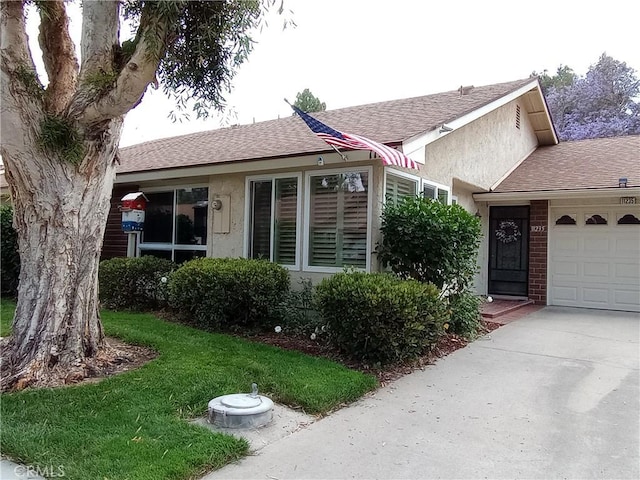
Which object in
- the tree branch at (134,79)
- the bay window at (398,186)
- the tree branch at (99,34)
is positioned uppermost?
the tree branch at (99,34)

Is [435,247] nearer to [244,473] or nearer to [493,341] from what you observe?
[493,341]

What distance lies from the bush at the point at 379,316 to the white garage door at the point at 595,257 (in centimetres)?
630

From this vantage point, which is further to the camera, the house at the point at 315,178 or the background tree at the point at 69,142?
the house at the point at 315,178

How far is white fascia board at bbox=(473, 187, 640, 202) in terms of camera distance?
9656mm

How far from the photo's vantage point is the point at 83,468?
A: 3.21 m

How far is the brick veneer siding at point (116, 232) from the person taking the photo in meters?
11.8

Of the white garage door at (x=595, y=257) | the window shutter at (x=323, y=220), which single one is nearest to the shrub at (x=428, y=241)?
the window shutter at (x=323, y=220)

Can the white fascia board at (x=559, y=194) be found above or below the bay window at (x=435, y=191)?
above

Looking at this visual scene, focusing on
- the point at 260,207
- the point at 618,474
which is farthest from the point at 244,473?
the point at 260,207

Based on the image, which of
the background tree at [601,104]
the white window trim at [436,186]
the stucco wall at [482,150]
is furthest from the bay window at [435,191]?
the background tree at [601,104]

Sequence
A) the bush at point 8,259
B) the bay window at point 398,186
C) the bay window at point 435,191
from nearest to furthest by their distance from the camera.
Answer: the bay window at point 398,186 < the bay window at point 435,191 < the bush at point 8,259

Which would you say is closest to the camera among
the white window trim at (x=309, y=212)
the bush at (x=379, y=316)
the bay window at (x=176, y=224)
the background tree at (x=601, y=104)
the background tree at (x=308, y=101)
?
the bush at (x=379, y=316)

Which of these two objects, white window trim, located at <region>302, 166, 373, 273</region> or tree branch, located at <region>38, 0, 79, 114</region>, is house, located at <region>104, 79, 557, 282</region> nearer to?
white window trim, located at <region>302, 166, 373, 273</region>

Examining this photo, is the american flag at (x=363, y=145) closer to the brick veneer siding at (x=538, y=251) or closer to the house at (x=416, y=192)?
the house at (x=416, y=192)
